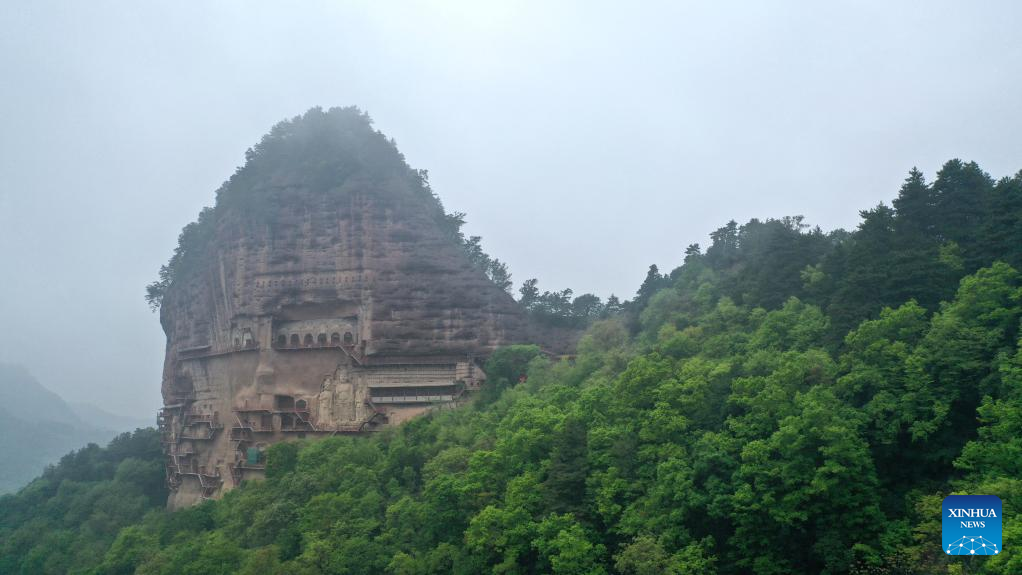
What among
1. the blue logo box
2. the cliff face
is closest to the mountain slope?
the cliff face

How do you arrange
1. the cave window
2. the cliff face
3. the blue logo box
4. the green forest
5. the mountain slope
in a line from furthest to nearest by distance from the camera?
1. the mountain slope
2. the cave window
3. the cliff face
4. the green forest
5. the blue logo box

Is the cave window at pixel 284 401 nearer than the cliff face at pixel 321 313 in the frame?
No

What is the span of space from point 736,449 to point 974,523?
6141 millimetres

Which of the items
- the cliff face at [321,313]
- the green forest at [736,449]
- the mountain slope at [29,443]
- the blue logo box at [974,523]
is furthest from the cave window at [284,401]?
the mountain slope at [29,443]

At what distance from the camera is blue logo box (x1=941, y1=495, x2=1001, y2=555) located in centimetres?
1158

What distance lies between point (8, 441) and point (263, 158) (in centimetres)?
8561

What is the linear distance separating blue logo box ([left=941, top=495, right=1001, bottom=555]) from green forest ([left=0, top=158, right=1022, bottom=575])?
400 millimetres

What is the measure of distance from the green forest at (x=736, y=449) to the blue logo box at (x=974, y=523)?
0.40 metres

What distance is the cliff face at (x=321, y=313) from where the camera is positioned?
38250 mm

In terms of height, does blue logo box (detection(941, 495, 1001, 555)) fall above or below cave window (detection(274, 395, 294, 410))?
below

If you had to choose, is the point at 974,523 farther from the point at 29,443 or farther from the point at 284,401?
the point at 29,443

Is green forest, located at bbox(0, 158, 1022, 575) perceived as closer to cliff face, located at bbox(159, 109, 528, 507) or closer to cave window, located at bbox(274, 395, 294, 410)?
cliff face, located at bbox(159, 109, 528, 507)

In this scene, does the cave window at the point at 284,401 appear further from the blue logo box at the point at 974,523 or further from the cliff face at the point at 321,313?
the blue logo box at the point at 974,523

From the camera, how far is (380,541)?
72.5ft
